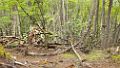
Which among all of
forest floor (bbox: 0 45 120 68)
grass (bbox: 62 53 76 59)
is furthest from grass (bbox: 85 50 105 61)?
grass (bbox: 62 53 76 59)

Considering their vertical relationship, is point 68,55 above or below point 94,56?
above

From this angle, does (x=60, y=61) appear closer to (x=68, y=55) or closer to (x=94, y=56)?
(x=68, y=55)

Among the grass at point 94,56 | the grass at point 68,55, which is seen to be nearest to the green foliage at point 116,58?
the grass at point 94,56

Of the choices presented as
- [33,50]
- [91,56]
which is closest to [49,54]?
[33,50]

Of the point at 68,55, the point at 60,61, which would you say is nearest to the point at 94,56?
the point at 68,55

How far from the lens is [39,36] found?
11.5m

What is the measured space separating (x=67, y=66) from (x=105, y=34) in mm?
5142

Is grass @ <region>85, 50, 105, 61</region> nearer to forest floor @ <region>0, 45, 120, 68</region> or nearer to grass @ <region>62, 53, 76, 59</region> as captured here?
forest floor @ <region>0, 45, 120, 68</region>

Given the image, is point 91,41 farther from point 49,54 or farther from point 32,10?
point 32,10

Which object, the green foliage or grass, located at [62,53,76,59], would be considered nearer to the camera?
the green foliage

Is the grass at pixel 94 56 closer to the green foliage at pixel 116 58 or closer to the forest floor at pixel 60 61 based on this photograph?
the forest floor at pixel 60 61

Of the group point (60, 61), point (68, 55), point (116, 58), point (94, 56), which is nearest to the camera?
point (60, 61)

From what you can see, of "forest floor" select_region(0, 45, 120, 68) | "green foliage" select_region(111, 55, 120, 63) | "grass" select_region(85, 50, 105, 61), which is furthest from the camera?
"grass" select_region(85, 50, 105, 61)

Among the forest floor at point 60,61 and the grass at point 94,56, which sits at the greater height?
the forest floor at point 60,61
